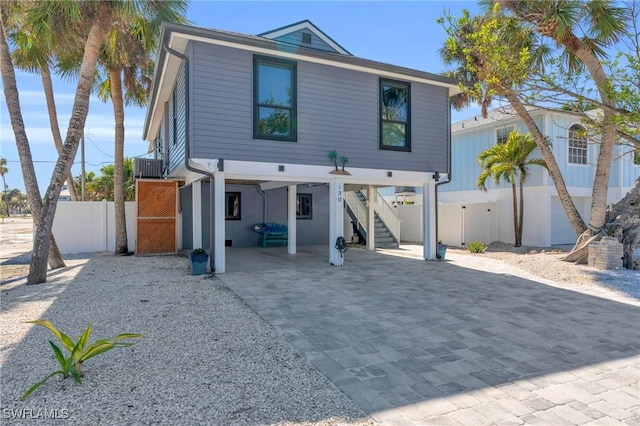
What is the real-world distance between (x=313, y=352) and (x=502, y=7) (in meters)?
10.8

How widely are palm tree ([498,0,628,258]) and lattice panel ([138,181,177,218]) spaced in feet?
36.1

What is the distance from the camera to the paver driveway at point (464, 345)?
9.66 feet

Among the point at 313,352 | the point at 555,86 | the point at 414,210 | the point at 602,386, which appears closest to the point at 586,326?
the point at 602,386

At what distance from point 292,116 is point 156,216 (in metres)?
5.91

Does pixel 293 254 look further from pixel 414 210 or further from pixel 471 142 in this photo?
pixel 471 142

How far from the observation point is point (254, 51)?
8312mm

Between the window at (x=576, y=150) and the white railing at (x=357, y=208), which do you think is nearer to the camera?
the white railing at (x=357, y=208)

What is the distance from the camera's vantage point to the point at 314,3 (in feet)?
34.0

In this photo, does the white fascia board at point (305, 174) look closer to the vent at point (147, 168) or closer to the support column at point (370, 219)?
the support column at point (370, 219)

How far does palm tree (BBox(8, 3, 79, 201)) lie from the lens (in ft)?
31.1

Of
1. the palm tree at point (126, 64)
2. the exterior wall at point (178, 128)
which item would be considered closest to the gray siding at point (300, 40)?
the palm tree at point (126, 64)

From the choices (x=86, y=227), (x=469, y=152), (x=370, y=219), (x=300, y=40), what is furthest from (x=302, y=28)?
(x=469, y=152)

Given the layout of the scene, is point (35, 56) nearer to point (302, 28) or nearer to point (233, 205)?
point (233, 205)

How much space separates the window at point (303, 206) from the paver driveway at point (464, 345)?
7.40 meters
